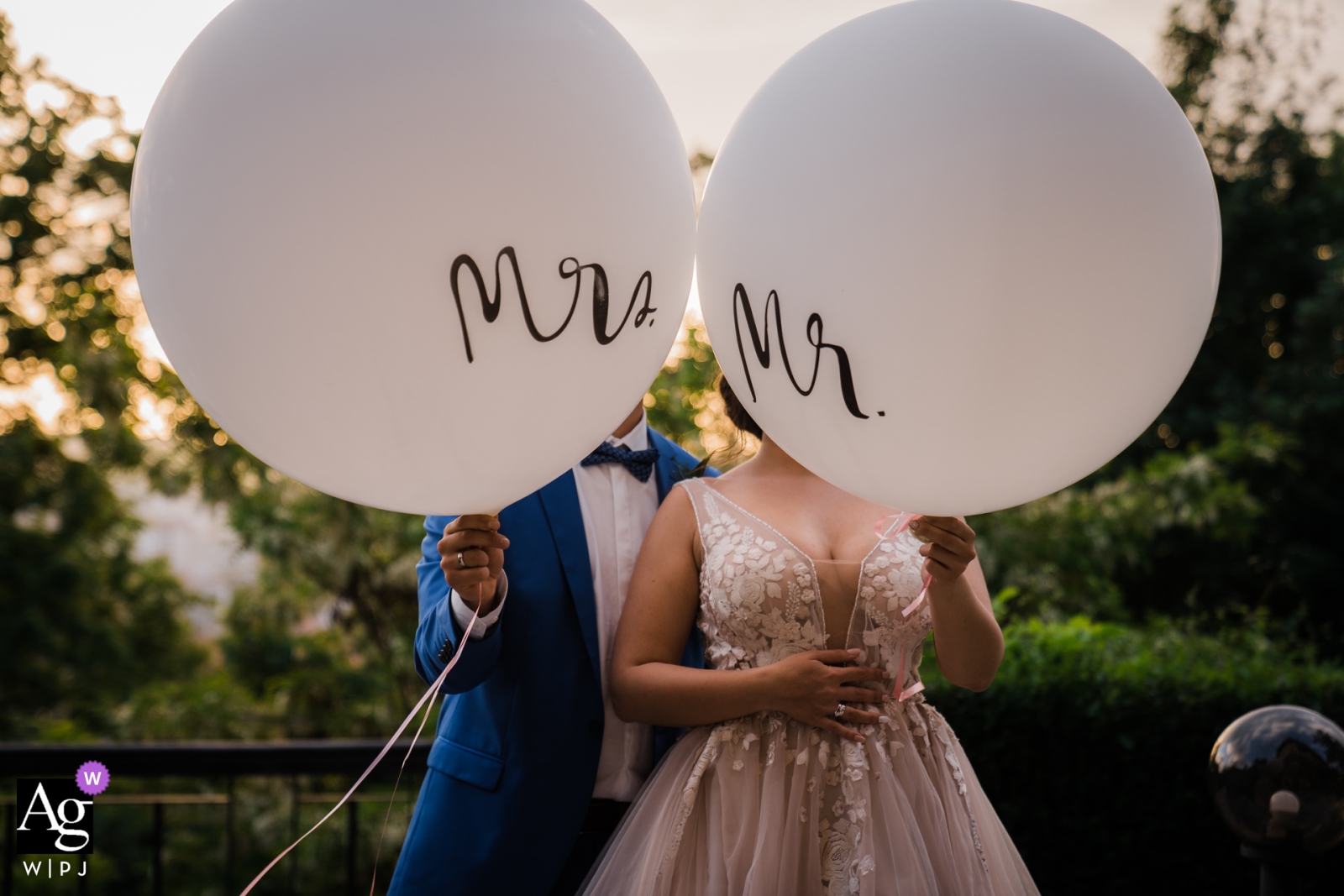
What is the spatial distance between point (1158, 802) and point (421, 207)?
289 cm

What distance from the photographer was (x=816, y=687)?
158 centimetres

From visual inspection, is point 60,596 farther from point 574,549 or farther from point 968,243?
point 968,243

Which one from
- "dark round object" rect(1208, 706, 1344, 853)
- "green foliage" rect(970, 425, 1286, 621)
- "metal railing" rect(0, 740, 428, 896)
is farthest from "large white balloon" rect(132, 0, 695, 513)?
"green foliage" rect(970, 425, 1286, 621)

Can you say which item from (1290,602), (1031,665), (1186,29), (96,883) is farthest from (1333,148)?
(96,883)

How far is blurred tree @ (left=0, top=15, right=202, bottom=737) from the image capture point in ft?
19.1

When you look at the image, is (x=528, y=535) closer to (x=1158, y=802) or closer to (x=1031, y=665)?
(x=1031, y=665)

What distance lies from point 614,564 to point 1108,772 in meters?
1.95

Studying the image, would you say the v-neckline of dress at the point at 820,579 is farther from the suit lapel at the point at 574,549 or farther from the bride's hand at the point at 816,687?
the suit lapel at the point at 574,549

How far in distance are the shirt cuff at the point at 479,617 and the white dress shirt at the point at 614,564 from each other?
292 millimetres

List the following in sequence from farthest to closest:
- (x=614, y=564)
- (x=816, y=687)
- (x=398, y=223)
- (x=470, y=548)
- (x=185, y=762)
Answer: (x=185, y=762) < (x=614, y=564) < (x=816, y=687) < (x=470, y=548) < (x=398, y=223)

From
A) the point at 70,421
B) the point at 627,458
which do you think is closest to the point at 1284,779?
the point at 627,458

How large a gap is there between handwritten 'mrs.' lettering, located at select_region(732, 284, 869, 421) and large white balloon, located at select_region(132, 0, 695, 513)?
126 millimetres

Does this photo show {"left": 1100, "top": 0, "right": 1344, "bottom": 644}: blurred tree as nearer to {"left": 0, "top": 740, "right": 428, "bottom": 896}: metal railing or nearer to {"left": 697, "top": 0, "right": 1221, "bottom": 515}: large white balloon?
{"left": 0, "top": 740, "right": 428, "bottom": 896}: metal railing

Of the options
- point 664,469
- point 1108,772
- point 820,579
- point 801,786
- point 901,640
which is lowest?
point 1108,772
